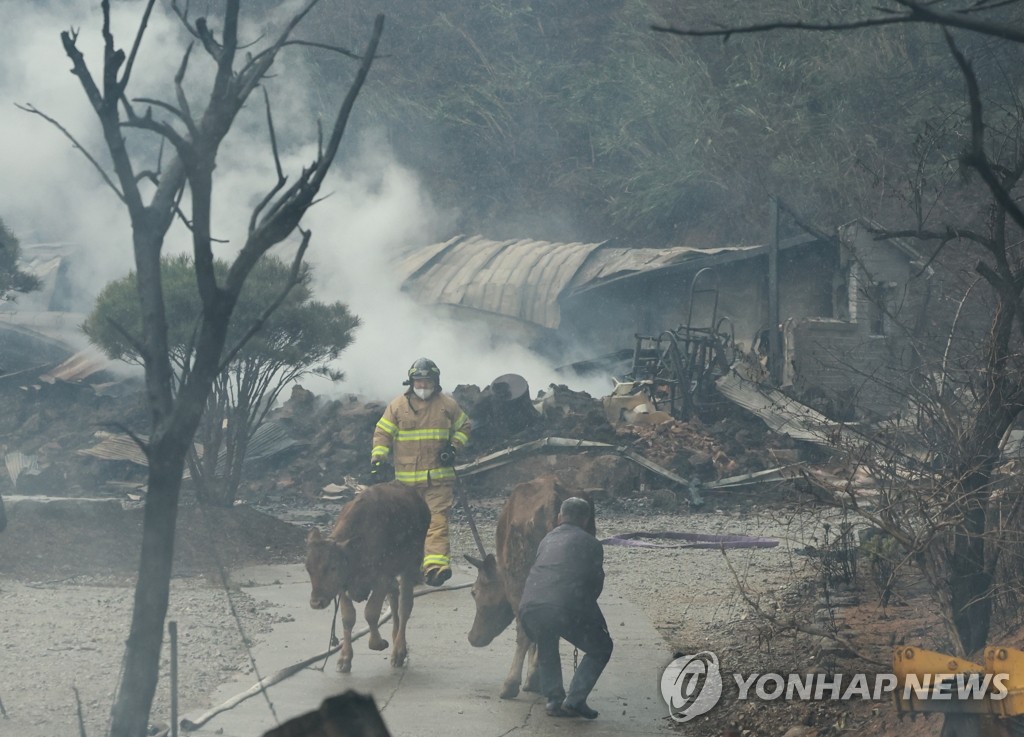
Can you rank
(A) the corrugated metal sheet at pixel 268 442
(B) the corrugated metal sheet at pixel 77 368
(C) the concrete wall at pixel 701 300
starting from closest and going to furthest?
(A) the corrugated metal sheet at pixel 268 442 < (B) the corrugated metal sheet at pixel 77 368 < (C) the concrete wall at pixel 701 300

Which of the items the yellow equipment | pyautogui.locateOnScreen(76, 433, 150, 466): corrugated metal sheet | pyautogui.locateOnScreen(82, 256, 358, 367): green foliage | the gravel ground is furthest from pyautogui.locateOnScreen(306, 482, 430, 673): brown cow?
pyautogui.locateOnScreen(76, 433, 150, 466): corrugated metal sheet

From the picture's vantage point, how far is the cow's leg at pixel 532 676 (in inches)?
295

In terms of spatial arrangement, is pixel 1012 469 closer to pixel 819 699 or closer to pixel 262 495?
pixel 819 699

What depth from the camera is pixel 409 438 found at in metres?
10.6

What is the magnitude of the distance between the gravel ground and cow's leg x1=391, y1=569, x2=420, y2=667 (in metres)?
1.01

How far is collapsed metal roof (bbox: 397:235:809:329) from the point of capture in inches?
1131

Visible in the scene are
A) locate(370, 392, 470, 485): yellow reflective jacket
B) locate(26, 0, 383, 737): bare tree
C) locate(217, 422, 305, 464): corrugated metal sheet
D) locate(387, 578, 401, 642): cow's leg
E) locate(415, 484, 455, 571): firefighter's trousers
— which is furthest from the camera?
locate(217, 422, 305, 464): corrugated metal sheet

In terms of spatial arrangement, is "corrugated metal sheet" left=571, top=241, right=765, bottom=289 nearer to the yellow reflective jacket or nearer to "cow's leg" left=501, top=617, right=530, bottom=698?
the yellow reflective jacket

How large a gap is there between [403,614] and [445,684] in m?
0.86

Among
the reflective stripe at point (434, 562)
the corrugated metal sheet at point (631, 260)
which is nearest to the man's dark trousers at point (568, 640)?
the reflective stripe at point (434, 562)

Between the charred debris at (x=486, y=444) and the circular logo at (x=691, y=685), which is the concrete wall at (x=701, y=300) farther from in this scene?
the circular logo at (x=691, y=685)

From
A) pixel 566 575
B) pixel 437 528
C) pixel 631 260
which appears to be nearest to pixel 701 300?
pixel 631 260

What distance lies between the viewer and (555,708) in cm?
687

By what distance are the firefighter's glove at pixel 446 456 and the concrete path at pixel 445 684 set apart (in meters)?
1.27
